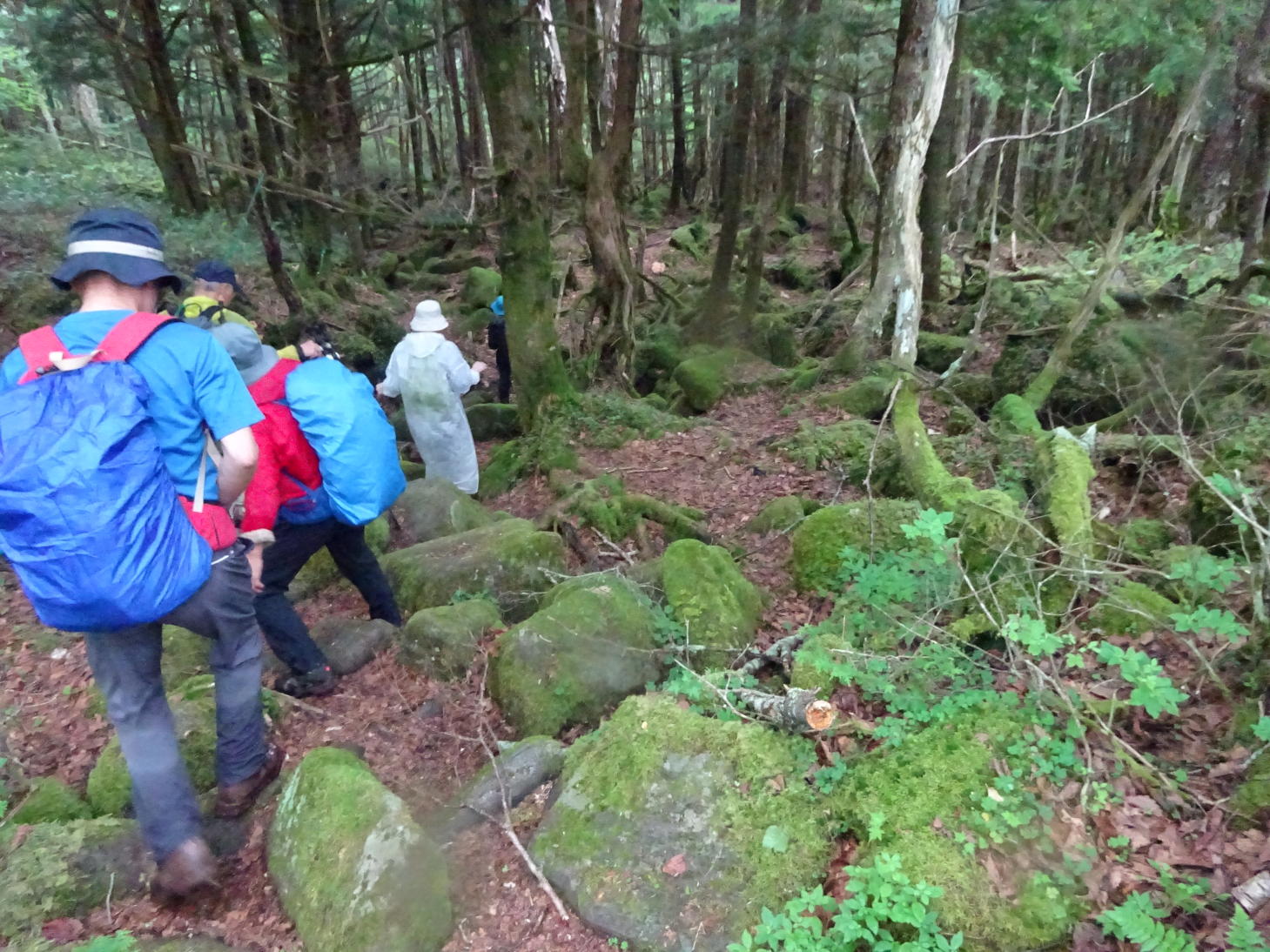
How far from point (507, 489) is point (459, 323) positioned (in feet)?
28.2

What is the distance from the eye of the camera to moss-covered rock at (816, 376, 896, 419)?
8.97 meters

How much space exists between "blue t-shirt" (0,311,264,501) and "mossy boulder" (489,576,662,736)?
1.81m

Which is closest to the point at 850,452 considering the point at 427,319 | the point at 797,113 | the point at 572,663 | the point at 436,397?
the point at 436,397

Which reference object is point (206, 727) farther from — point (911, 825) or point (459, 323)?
point (459, 323)

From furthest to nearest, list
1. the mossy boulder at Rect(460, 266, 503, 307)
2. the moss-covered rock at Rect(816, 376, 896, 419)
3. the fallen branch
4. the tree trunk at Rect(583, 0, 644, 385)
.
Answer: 1. the mossy boulder at Rect(460, 266, 503, 307)
2. the tree trunk at Rect(583, 0, 644, 385)
3. the moss-covered rock at Rect(816, 376, 896, 419)
4. the fallen branch

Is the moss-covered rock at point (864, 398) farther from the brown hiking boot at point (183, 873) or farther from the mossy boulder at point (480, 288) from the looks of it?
the mossy boulder at point (480, 288)

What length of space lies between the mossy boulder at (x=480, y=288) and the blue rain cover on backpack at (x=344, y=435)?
42.3 ft

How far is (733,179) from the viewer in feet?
38.0

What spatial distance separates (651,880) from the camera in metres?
2.87

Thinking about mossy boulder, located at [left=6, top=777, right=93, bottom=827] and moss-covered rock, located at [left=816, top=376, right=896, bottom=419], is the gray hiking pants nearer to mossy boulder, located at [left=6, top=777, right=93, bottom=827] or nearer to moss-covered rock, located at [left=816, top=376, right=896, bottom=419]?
mossy boulder, located at [left=6, top=777, right=93, bottom=827]

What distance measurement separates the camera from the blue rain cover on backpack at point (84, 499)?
254 cm

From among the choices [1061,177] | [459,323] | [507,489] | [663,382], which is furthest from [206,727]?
[1061,177]

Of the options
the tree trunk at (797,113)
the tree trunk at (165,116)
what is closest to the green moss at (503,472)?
the tree trunk at (797,113)

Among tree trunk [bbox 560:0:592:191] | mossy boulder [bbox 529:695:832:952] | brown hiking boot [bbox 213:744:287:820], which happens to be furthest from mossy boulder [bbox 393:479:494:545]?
tree trunk [bbox 560:0:592:191]
